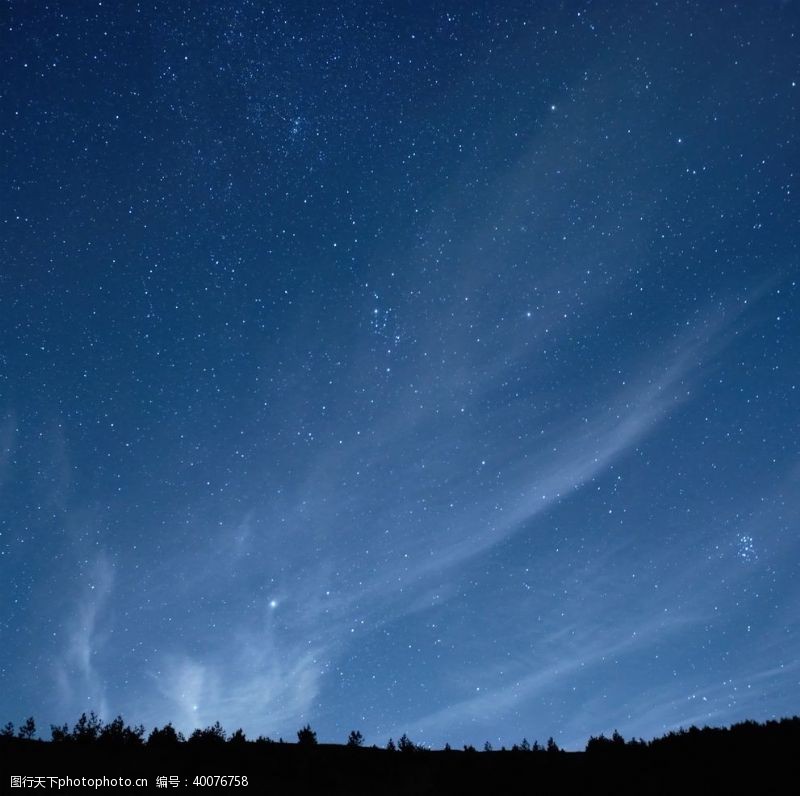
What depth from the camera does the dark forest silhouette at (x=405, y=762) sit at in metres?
16.0

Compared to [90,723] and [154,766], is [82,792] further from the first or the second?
[90,723]

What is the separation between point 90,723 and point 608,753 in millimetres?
15361

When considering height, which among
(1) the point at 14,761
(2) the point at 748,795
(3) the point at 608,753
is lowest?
(2) the point at 748,795

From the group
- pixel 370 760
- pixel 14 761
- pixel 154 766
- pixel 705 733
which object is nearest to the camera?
pixel 14 761

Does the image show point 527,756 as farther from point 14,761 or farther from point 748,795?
point 14,761

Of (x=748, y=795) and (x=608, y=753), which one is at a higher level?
(x=608, y=753)

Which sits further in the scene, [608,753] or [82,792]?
[608,753]

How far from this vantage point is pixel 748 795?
599 inches

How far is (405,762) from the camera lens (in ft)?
62.6

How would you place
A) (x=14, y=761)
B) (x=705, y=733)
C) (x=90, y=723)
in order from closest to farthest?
(x=14, y=761) → (x=90, y=723) → (x=705, y=733)

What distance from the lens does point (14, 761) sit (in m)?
14.6

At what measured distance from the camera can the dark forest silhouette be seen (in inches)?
629

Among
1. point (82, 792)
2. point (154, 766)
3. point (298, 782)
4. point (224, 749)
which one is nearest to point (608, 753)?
point (298, 782)

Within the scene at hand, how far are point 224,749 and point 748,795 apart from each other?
13.4m
